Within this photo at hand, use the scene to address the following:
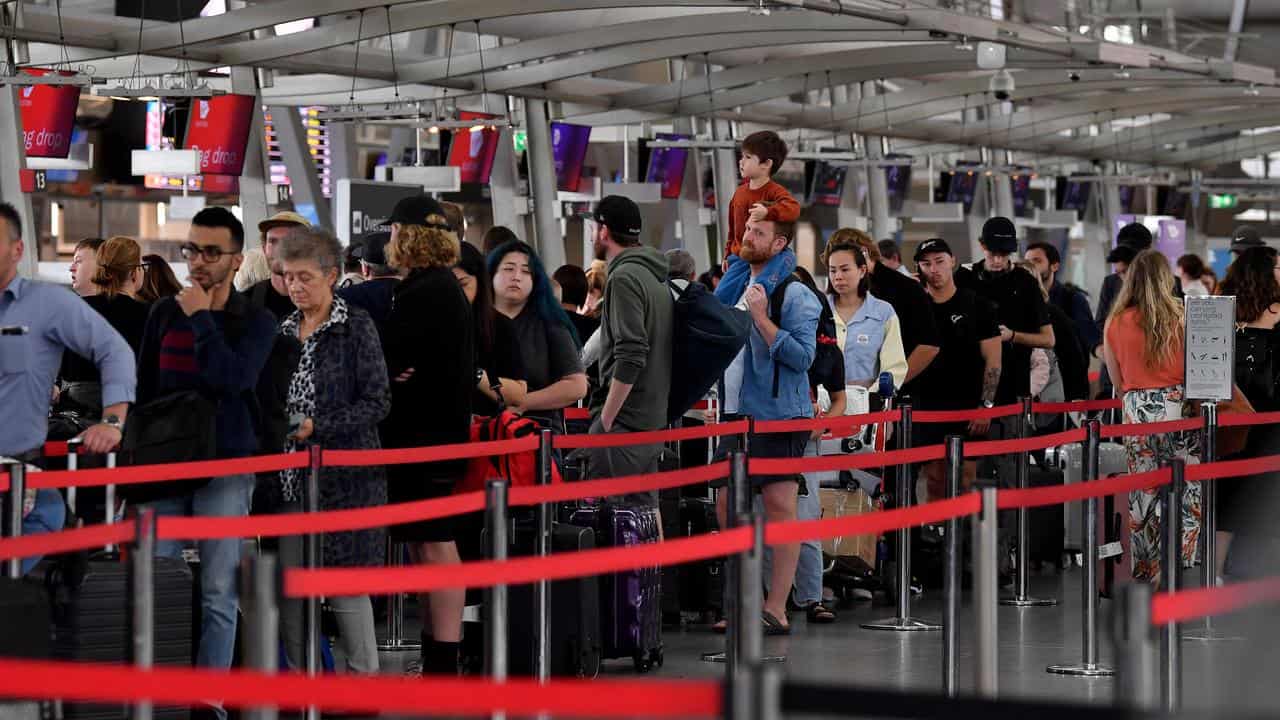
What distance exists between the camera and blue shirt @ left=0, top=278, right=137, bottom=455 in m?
5.72

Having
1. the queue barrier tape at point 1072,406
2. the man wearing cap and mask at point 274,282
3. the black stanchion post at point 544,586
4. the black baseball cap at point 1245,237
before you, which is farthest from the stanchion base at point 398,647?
the black baseball cap at point 1245,237

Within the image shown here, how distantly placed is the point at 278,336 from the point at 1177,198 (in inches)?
1314

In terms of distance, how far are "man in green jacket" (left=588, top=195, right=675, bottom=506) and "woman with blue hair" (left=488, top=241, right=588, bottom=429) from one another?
169 millimetres

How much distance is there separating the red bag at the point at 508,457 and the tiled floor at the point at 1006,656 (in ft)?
3.23

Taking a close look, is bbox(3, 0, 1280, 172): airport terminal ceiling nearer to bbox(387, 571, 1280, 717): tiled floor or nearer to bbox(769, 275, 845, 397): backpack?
bbox(769, 275, 845, 397): backpack

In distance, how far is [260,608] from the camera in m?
3.66

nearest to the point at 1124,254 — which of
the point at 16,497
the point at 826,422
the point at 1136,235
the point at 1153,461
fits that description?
the point at 1136,235

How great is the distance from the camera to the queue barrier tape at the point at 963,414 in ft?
29.5

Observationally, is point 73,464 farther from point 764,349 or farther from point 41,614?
point 764,349

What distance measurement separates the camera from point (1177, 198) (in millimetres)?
36875

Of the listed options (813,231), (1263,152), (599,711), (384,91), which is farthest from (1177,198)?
(599,711)

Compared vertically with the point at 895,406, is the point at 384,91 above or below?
above

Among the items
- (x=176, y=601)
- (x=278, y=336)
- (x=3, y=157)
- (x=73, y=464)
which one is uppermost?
(x=3, y=157)

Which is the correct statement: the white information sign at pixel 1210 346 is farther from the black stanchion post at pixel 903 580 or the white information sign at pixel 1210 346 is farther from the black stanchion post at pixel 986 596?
the black stanchion post at pixel 986 596
